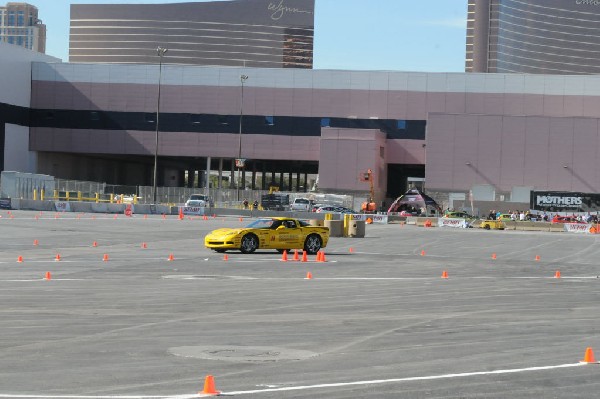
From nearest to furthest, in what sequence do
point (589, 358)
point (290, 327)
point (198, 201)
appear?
1. point (589, 358)
2. point (290, 327)
3. point (198, 201)

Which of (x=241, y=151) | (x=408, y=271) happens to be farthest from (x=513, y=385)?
(x=241, y=151)

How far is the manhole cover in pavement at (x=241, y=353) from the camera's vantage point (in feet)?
45.0

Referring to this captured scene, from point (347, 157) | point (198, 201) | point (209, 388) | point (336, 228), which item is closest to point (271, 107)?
point (347, 157)

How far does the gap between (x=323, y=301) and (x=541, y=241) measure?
3723 cm

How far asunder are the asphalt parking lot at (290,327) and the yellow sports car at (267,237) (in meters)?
1.00

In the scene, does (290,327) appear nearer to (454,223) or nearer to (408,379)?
(408,379)

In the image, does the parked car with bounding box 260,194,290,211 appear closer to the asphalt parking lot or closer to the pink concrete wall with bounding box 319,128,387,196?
the pink concrete wall with bounding box 319,128,387,196

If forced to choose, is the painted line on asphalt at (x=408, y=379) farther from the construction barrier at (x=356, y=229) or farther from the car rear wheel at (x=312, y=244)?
the construction barrier at (x=356, y=229)

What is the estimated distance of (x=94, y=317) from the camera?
59.0 ft

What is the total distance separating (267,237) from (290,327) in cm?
2049

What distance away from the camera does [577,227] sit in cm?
7350

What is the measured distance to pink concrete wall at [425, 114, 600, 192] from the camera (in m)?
93.2

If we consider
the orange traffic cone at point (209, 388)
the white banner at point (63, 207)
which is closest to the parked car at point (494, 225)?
the white banner at point (63, 207)

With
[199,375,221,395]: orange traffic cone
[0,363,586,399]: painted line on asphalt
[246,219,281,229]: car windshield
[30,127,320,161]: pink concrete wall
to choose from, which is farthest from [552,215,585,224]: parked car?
[199,375,221,395]: orange traffic cone
